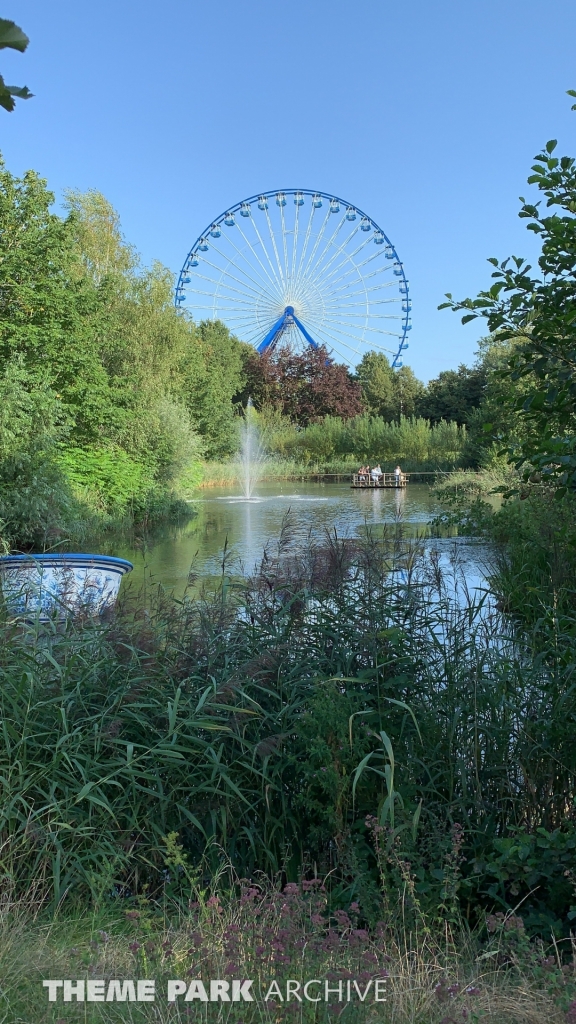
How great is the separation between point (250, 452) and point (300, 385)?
35.4 ft

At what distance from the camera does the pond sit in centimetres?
583

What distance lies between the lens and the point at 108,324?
16828 mm

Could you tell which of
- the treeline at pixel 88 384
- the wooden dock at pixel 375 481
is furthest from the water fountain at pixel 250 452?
the wooden dock at pixel 375 481

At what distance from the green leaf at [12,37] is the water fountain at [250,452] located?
28.1 meters

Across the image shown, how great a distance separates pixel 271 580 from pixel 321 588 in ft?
0.80

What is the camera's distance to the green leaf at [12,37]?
94cm

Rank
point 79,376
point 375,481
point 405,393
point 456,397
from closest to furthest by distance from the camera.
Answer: point 79,376 → point 375,481 → point 456,397 → point 405,393

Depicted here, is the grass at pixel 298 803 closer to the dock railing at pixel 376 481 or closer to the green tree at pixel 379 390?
the dock railing at pixel 376 481

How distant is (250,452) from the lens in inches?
1476

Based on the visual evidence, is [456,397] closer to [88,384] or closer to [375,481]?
[375,481]

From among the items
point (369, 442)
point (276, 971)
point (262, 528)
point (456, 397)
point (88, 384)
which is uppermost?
point (456, 397)

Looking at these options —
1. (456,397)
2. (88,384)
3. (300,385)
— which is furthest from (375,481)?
(300,385)

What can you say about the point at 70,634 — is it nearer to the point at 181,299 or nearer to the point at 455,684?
the point at 455,684

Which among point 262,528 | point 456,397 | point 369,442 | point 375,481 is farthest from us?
point 456,397
